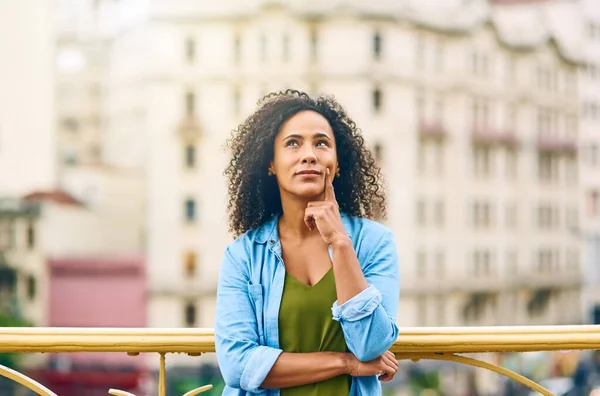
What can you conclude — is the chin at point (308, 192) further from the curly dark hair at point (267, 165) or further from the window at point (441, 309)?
the window at point (441, 309)

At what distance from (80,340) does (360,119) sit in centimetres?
3320

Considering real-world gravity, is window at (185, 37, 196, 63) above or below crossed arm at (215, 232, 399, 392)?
above

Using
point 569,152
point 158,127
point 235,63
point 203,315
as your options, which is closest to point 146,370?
point 203,315

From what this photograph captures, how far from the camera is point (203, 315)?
35562mm

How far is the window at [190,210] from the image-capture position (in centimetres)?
3556

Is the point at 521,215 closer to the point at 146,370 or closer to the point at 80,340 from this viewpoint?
the point at 146,370

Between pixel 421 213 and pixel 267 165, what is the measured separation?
34.6 m

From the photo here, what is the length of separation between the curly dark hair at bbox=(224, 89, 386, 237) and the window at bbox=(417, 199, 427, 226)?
34.3 meters

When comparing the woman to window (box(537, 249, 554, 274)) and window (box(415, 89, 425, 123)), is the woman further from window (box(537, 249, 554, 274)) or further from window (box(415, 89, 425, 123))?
window (box(537, 249, 554, 274))

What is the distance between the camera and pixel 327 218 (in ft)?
6.28

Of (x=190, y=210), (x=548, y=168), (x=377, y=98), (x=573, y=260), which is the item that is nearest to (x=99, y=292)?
(x=190, y=210)

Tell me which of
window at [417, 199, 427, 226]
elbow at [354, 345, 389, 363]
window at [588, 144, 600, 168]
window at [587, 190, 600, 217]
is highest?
window at [588, 144, 600, 168]

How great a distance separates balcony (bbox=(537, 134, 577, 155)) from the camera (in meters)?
41.0

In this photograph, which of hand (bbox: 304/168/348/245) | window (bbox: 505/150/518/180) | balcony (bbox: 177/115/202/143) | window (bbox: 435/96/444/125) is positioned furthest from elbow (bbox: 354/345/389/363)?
window (bbox: 505/150/518/180)
